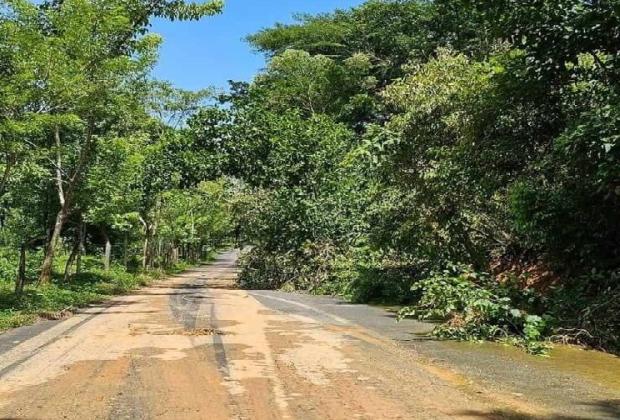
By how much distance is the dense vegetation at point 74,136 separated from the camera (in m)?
13.8

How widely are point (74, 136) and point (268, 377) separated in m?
17.9

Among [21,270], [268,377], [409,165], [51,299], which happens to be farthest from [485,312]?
[51,299]

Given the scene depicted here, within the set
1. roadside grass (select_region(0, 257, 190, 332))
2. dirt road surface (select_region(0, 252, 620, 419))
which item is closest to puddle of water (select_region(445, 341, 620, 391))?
dirt road surface (select_region(0, 252, 620, 419))

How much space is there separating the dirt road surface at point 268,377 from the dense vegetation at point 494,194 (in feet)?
6.14

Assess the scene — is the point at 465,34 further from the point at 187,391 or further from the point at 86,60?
the point at 187,391

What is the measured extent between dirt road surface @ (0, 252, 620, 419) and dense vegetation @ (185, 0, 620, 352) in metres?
1.87

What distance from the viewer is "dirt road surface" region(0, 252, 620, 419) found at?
5902 mm

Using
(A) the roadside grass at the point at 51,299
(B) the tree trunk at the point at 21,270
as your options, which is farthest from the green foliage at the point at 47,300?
(B) the tree trunk at the point at 21,270

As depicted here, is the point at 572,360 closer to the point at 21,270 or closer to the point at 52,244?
the point at 21,270

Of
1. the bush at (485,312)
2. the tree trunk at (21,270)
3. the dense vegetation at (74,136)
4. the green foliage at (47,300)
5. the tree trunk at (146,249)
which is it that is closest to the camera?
the bush at (485,312)

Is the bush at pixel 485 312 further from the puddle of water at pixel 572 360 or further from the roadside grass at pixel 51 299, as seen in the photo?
the roadside grass at pixel 51 299

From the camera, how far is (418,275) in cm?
1786

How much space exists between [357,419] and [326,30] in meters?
53.6

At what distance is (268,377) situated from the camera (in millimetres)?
7203
